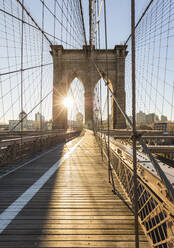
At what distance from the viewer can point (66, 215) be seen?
180 cm

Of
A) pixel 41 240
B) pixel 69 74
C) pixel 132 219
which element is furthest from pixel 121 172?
pixel 69 74

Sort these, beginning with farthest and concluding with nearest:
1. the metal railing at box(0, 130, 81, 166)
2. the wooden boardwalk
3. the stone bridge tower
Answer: the stone bridge tower, the metal railing at box(0, 130, 81, 166), the wooden boardwalk

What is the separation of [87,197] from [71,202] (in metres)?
0.29

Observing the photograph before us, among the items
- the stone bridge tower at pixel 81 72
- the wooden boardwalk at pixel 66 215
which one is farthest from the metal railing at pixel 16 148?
the stone bridge tower at pixel 81 72

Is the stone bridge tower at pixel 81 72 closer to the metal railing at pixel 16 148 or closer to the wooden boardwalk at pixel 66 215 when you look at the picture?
the metal railing at pixel 16 148

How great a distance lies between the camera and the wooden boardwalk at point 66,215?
142cm

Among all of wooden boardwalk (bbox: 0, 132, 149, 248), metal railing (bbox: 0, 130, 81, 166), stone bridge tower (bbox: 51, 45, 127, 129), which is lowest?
wooden boardwalk (bbox: 0, 132, 149, 248)

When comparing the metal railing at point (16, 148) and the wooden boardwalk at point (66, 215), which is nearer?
the wooden boardwalk at point (66, 215)

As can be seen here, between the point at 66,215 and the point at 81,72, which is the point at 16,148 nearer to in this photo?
the point at 66,215

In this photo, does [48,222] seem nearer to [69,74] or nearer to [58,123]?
[58,123]

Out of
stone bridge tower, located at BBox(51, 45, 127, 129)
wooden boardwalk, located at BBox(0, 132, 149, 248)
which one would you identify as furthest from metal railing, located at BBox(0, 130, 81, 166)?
stone bridge tower, located at BBox(51, 45, 127, 129)

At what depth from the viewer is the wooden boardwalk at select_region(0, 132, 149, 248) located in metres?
1.42

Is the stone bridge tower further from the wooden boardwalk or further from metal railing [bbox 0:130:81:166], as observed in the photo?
the wooden boardwalk

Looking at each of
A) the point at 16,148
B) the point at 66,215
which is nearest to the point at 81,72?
the point at 16,148
